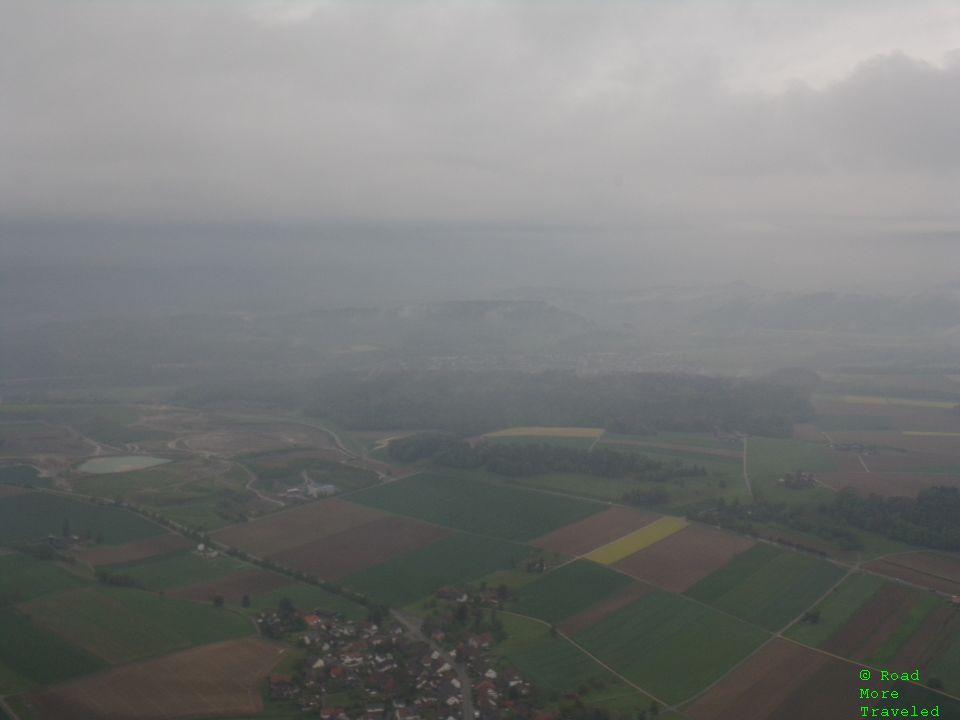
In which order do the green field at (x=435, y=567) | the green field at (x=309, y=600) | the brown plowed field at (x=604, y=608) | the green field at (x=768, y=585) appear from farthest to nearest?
1. the green field at (x=435, y=567)
2. the green field at (x=309, y=600)
3. the green field at (x=768, y=585)
4. the brown plowed field at (x=604, y=608)

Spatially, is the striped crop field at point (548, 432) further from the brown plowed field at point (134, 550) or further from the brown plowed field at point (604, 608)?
the brown plowed field at point (604, 608)

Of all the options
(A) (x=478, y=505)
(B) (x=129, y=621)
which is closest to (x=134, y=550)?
(B) (x=129, y=621)

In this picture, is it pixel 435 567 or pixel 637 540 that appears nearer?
pixel 435 567

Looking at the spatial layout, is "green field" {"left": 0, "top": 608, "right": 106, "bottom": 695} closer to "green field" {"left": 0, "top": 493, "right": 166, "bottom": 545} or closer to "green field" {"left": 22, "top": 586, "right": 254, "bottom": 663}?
"green field" {"left": 22, "top": 586, "right": 254, "bottom": 663}

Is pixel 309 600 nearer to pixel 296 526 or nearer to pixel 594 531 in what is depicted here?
pixel 296 526

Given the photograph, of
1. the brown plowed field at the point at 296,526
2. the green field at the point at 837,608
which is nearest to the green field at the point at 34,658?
the brown plowed field at the point at 296,526
